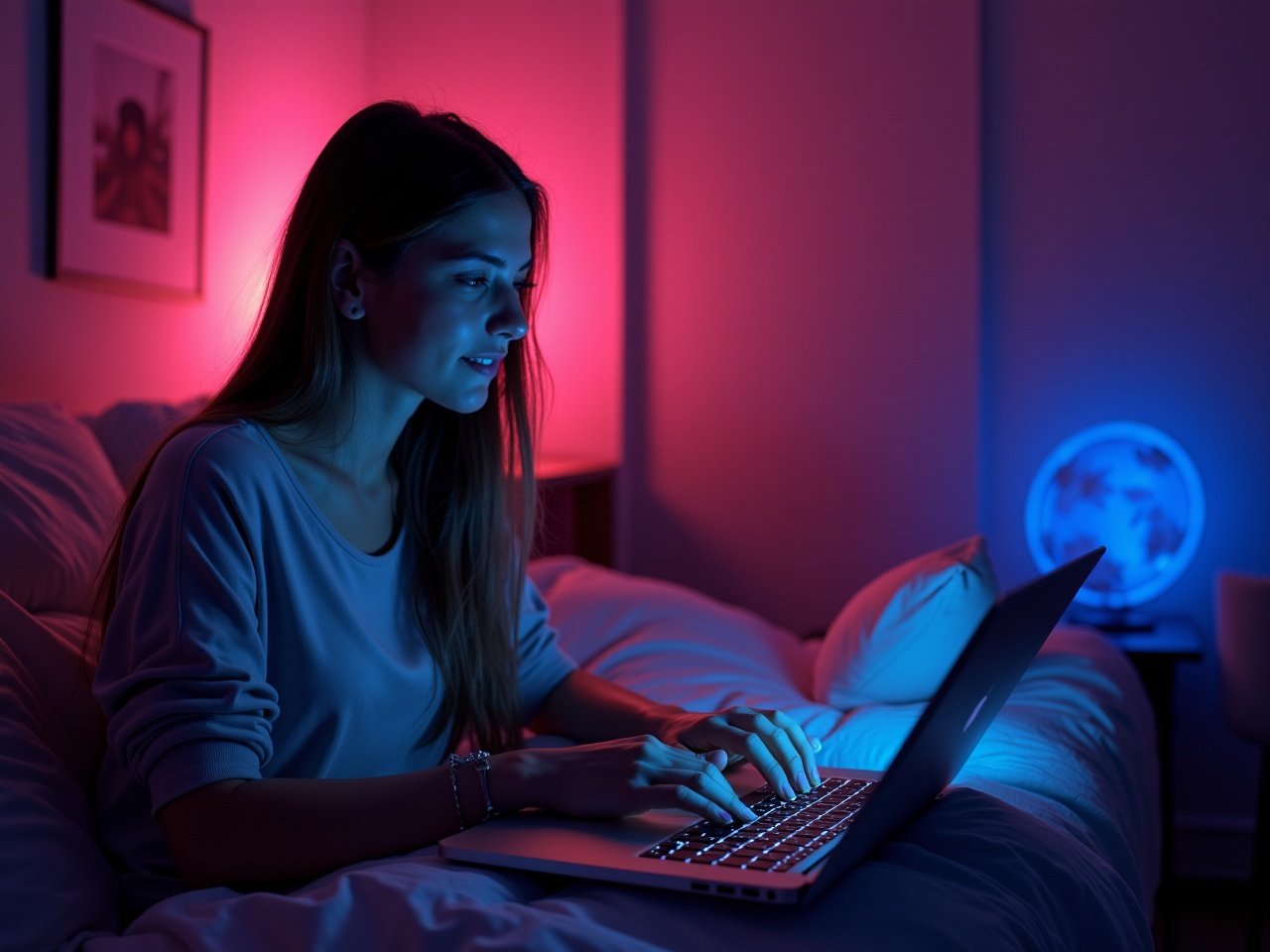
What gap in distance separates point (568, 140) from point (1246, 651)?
1.98 metres

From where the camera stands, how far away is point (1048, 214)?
292cm

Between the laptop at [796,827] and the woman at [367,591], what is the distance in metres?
0.03

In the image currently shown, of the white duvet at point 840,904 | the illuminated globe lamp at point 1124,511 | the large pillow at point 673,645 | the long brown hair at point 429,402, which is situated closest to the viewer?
the white duvet at point 840,904

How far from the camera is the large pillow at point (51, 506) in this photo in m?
1.36

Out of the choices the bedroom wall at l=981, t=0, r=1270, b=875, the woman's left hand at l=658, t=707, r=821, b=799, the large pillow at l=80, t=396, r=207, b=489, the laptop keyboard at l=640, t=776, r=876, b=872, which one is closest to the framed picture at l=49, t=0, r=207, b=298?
the large pillow at l=80, t=396, r=207, b=489

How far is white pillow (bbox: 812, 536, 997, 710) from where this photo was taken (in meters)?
1.77

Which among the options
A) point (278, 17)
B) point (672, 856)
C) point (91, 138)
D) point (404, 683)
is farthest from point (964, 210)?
Answer: point (672, 856)

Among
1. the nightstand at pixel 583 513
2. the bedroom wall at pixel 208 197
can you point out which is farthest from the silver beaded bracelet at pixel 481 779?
the nightstand at pixel 583 513

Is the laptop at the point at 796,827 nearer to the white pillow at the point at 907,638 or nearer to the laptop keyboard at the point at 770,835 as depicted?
the laptop keyboard at the point at 770,835

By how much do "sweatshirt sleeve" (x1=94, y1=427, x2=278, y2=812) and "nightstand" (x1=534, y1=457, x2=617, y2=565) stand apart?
184 cm

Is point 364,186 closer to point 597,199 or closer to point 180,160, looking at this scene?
point 180,160

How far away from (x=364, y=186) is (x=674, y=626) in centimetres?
96

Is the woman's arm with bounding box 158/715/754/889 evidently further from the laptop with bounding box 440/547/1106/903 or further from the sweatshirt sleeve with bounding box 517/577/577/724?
the sweatshirt sleeve with bounding box 517/577/577/724

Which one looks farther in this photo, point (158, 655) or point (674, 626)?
point (674, 626)
